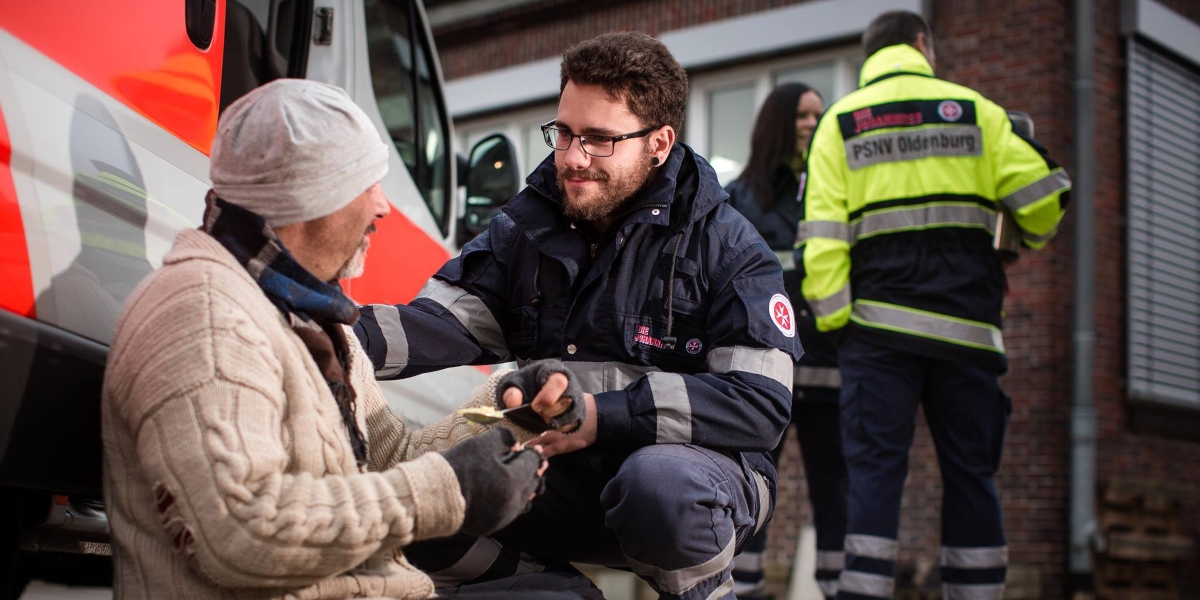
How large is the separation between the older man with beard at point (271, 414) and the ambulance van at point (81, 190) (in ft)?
0.76

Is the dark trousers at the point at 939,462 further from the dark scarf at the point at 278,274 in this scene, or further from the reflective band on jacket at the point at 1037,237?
the dark scarf at the point at 278,274

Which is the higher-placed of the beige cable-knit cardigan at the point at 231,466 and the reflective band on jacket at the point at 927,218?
the reflective band on jacket at the point at 927,218

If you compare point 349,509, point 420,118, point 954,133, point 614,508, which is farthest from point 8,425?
point 954,133

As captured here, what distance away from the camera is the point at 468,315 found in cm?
312

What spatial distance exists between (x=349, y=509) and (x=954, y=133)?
358 centimetres

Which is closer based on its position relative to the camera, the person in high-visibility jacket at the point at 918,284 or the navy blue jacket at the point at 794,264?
the person in high-visibility jacket at the point at 918,284

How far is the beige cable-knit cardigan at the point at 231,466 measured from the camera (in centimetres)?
178

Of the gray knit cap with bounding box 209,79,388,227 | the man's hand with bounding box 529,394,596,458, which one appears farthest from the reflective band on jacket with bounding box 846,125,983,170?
the gray knit cap with bounding box 209,79,388,227

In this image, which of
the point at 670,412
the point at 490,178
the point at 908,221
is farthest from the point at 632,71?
the point at 908,221

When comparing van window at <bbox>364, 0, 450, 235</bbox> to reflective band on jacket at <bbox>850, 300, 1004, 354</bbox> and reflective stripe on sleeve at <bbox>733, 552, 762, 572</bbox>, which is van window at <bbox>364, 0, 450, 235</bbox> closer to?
reflective band on jacket at <bbox>850, 300, 1004, 354</bbox>

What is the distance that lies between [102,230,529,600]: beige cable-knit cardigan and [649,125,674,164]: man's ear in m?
1.30

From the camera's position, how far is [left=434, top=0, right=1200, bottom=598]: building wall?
801 cm

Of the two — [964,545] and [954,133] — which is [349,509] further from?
[954,133]

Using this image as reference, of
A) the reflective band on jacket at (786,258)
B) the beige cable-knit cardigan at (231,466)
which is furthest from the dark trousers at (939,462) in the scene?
the beige cable-knit cardigan at (231,466)
